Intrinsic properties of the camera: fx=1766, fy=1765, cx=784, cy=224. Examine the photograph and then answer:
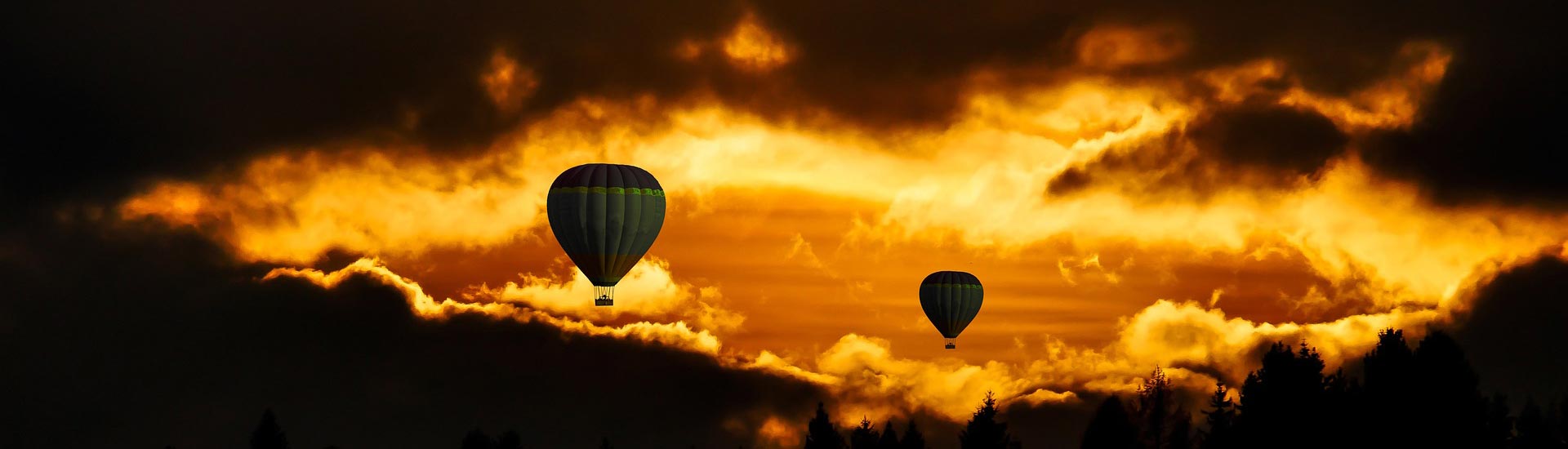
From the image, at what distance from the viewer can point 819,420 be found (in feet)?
473

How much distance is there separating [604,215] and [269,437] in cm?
5308

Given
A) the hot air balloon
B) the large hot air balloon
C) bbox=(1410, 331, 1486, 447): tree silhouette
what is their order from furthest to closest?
1. the hot air balloon
2. the large hot air balloon
3. bbox=(1410, 331, 1486, 447): tree silhouette

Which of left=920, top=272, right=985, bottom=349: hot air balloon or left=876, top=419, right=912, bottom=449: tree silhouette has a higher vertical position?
left=920, top=272, right=985, bottom=349: hot air balloon

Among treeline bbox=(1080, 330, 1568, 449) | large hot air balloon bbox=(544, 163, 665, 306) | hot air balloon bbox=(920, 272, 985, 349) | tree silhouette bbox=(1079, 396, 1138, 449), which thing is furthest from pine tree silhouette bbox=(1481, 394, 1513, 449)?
hot air balloon bbox=(920, 272, 985, 349)

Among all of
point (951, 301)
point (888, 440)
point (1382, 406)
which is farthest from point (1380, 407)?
point (951, 301)

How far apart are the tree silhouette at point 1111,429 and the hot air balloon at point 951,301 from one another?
55267mm

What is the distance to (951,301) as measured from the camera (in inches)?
6865

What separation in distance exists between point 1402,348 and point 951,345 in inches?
3216

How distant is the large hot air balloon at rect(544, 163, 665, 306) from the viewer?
136 metres

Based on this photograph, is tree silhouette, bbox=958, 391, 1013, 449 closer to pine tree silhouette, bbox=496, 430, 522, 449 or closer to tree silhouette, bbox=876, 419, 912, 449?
tree silhouette, bbox=876, 419, 912, 449

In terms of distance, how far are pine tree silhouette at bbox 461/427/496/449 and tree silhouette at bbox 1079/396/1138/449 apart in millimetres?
80563

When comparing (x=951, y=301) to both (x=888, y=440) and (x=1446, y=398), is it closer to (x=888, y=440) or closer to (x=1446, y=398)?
(x=888, y=440)

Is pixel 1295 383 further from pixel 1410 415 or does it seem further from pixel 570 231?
pixel 570 231

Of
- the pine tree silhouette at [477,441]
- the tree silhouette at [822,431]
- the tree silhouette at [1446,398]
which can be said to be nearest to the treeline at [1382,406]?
the tree silhouette at [1446,398]
